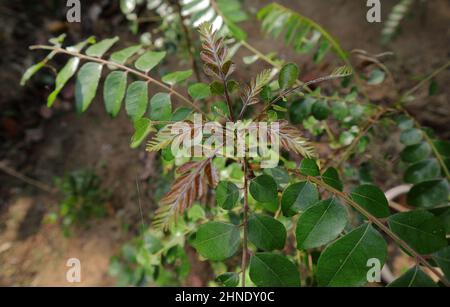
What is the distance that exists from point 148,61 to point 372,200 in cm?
64

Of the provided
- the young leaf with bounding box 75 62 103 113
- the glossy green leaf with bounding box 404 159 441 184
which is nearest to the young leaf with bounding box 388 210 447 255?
the glossy green leaf with bounding box 404 159 441 184

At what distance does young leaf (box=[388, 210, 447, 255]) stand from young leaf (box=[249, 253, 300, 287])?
21cm

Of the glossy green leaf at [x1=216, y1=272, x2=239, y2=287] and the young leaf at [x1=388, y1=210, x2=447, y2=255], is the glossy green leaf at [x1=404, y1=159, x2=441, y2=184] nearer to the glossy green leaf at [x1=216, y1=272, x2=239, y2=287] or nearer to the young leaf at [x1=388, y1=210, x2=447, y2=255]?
the young leaf at [x1=388, y1=210, x2=447, y2=255]

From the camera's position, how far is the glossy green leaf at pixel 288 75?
65 cm

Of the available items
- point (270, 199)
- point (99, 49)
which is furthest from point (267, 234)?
point (99, 49)

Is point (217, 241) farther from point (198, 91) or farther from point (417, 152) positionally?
point (417, 152)

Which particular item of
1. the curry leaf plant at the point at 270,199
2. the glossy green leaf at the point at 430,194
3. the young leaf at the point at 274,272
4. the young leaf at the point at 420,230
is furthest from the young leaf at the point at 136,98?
the glossy green leaf at the point at 430,194

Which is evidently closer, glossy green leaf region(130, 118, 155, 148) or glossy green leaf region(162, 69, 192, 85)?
glossy green leaf region(130, 118, 155, 148)

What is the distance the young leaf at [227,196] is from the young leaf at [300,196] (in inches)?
3.8

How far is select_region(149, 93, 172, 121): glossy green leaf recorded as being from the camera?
0.83 m

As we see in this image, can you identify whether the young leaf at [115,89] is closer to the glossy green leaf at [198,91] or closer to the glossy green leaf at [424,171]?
the glossy green leaf at [198,91]

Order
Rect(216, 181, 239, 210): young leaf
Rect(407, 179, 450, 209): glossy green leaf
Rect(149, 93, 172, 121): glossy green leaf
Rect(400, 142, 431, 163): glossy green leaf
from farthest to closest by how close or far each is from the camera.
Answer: Rect(400, 142, 431, 163): glossy green leaf
Rect(407, 179, 450, 209): glossy green leaf
Rect(149, 93, 172, 121): glossy green leaf
Rect(216, 181, 239, 210): young leaf

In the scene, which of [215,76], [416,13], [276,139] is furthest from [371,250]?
[416,13]
